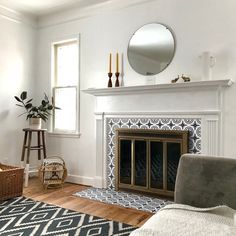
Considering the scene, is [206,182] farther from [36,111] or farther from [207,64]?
[36,111]

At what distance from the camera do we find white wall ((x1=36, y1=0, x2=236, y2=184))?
2842 mm

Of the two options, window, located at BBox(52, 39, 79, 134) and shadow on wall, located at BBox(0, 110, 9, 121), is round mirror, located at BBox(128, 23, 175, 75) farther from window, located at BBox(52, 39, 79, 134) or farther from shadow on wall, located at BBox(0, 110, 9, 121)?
shadow on wall, located at BBox(0, 110, 9, 121)

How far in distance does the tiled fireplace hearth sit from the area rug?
1045mm

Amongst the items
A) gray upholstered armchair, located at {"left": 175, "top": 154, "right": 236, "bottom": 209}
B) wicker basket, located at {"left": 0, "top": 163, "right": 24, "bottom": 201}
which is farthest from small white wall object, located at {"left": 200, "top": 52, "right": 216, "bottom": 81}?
wicker basket, located at {"left": 0, "top": 163, "right": 24, "bottom": 201}

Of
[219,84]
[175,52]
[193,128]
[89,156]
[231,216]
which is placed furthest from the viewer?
[89,156]

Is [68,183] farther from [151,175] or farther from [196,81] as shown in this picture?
[196,81]

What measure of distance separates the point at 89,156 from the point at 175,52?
1959 millimetres

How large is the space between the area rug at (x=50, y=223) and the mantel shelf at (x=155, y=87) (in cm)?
161

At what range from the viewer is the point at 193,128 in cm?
295

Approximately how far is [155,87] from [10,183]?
217 centimetres

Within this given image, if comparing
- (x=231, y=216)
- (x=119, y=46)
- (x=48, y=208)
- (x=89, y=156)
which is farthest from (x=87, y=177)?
(x=231, y=216)

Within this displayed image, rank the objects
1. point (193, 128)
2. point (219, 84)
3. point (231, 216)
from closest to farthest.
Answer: point (231, 216)
point (219, 84)
point (193, 128)

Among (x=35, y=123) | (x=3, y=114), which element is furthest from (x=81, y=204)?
(x=3, y=114)

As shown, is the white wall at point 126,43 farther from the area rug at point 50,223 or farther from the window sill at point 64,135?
the area rug at point 50,223
